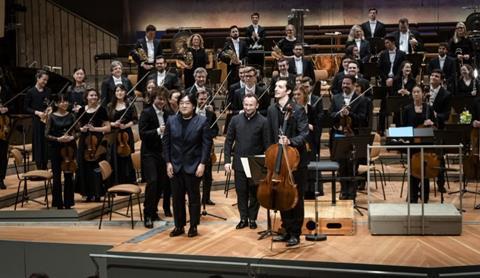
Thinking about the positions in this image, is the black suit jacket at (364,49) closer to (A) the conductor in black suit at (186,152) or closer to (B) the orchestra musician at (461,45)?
(B) the orchestra musician at (461,45)

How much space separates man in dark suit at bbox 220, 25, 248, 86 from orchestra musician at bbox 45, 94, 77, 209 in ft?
10.5

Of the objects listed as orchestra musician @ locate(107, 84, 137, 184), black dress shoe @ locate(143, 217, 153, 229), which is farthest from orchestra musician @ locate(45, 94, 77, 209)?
black dress shoe @ locate(143, 217, 153, 229)

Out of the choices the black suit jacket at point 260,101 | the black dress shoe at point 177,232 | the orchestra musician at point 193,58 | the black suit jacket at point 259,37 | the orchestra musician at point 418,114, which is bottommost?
the black dress shoe at point 177,232

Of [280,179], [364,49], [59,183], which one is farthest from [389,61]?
[280,179]

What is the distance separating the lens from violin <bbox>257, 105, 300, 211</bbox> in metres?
5.86

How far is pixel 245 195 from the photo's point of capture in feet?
22.7

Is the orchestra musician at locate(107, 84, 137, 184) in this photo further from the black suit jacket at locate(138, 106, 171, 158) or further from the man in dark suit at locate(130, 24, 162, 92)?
the man in dark suit at locate(130, 24, 162, 92)

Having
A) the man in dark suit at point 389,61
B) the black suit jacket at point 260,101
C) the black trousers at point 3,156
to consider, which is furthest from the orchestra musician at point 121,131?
the man in dark suit at point 389,61

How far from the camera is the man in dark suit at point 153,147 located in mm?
7258

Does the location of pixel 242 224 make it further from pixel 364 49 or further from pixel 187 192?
pixel 364 49

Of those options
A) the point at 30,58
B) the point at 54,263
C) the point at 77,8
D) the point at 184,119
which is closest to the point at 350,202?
the point at 184,119

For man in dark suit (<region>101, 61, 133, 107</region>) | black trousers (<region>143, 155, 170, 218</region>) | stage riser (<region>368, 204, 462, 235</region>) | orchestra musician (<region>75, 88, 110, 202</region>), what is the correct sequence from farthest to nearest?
man in dark suit (<region>101, 61, 133, 107</region>)
orchestra musician (<region>75, 88, 110, 202</region>)
black trousers (<region>143, 155, 170, 218</region>)
stage riser (<region>368, 204, 462, 235</region>)

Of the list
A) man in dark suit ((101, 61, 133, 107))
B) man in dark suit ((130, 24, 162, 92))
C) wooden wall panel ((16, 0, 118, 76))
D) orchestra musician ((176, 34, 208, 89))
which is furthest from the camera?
wooden wall panel ((16, 0, 118, 76))

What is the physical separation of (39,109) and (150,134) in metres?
2.48
